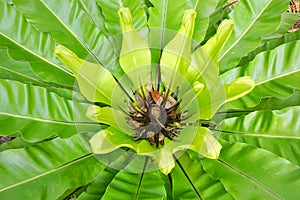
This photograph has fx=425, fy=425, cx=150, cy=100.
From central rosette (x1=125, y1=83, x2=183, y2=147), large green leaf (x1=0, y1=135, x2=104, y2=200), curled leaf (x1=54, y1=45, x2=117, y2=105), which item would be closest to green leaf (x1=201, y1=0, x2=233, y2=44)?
central rosette (x1=125, y1=83, x2=183, y2=147)

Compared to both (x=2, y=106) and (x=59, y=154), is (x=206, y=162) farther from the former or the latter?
(x=2, y=106)

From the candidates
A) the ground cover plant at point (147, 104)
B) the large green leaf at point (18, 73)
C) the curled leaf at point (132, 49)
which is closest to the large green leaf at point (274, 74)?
the ground cover plant at point (147, 104)

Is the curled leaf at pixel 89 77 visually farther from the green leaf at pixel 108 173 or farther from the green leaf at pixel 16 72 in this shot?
the green leaf at pixel 16 72

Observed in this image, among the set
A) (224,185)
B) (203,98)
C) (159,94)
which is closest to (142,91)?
(159,94)

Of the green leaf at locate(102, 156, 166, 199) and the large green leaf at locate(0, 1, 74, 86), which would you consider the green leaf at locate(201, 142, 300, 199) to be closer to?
the green leaf at locate(102, 156, 166, 199)

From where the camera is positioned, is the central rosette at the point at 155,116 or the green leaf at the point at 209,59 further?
the central rosette at the point at 155,116

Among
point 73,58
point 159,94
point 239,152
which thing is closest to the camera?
point 73,58

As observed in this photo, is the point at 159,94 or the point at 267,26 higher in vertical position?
the point at 267,26

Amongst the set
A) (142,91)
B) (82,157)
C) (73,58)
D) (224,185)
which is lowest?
(224,185)
